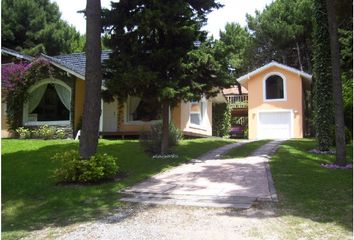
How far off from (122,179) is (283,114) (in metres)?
19.8

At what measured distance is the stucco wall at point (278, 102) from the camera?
90.4ft

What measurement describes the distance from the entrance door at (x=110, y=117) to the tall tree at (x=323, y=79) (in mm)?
10239

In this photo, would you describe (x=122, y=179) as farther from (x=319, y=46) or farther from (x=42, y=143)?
(x=319, y=46)

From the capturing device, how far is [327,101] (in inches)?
585

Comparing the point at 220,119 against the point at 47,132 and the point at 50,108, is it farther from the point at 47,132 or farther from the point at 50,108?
the point at 47,132

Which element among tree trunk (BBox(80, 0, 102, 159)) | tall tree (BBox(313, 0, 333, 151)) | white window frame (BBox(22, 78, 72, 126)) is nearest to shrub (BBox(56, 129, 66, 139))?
Answer: white window frame (BBox(22, 78, 72, 126))

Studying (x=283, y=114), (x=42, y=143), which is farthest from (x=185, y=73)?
(x=283, y=114)

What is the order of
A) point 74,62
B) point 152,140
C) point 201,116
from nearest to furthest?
point 152,140 → point 74,62 → point 201,116

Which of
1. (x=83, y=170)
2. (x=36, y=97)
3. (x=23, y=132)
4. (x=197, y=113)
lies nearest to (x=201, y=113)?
(x=197, y=113)

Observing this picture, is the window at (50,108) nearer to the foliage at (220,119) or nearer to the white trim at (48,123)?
the white trim at (48,123)

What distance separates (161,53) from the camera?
13039mm

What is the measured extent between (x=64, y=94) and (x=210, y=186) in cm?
1386

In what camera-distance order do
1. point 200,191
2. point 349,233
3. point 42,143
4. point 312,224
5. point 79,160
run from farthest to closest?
point 42,143 < point 79,160 < point 200,191 < point 312,224 < point 349,233

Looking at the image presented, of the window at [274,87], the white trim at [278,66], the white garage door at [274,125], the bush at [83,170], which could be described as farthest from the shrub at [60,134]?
the window at [274,87]
